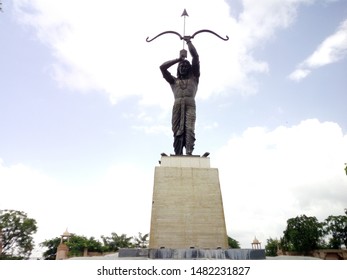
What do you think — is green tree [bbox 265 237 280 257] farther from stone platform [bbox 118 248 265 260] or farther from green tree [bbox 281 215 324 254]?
stone platform [bbox 118 248 265 260]

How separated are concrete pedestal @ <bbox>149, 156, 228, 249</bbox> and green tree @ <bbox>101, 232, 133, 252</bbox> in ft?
135

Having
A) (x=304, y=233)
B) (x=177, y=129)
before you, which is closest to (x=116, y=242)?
(x=304, y=233)

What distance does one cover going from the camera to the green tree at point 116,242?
45.7 metres

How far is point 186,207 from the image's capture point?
23.0 feet

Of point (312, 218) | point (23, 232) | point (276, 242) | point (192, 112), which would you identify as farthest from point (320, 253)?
point (23, 232)

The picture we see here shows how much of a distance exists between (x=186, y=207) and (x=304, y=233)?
40.0 meters

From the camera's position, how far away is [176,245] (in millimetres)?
6582

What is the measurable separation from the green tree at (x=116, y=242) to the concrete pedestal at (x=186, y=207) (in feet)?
135

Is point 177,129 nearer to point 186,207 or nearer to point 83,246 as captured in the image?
point 186,207

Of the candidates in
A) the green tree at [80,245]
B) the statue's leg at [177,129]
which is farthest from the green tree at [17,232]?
the statue's leg at [177,129]

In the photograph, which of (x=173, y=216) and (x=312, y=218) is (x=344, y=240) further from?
(x=173, y=216)

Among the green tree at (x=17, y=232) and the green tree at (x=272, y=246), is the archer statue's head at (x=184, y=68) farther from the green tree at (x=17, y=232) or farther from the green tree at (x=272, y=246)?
the green tree at (x=272, y=246)

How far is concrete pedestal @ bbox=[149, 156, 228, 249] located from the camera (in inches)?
263
